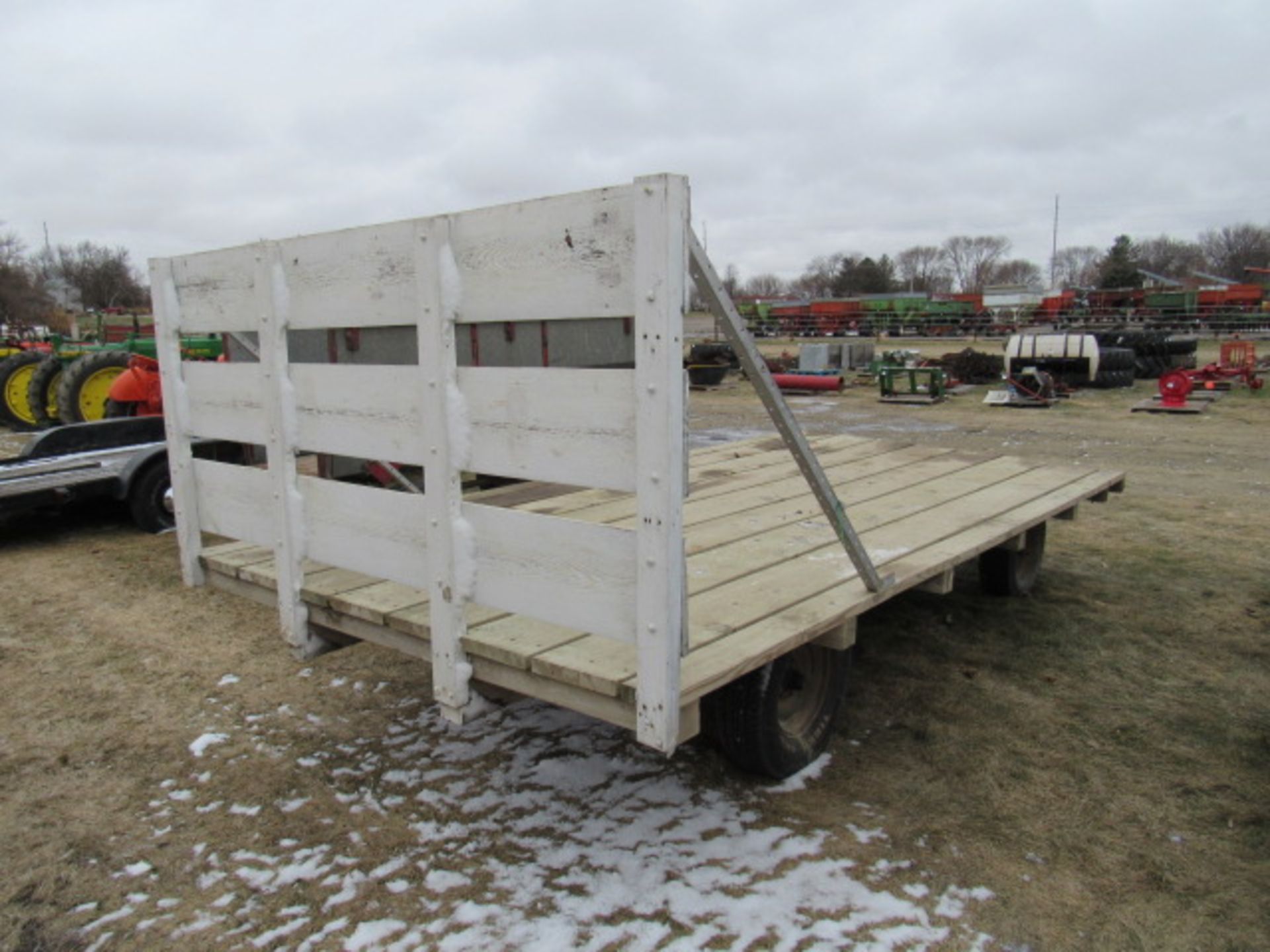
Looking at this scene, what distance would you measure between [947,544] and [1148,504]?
5.27 m

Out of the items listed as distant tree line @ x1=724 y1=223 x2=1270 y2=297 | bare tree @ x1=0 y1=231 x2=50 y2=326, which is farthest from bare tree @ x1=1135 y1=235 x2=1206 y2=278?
A: bare tree @ x1=0 y1=231 x2=50 y2=326

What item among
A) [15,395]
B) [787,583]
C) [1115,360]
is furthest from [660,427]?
[1115,360]

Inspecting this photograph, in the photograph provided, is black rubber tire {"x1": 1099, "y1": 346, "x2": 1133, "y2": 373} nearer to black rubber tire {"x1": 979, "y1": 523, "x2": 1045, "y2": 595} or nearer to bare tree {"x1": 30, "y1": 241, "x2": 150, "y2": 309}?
black rubber tire {"x1": 979, "y1": 523, "x2": 1045, "y2": 595}

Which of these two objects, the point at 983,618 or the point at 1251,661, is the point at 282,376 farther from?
the point at 1251,661

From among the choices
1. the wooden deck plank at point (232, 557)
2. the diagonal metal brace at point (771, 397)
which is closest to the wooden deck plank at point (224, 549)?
the wooden deck plank at point (232, 557)

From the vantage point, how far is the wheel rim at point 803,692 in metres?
3.22

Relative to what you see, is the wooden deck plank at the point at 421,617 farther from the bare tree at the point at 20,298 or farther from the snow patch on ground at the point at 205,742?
the bare tree at the point at 20,298

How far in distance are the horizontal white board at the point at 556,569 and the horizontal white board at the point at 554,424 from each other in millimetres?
122

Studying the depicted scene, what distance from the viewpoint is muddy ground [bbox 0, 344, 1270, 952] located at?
2.45 m

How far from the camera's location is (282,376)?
289 cm

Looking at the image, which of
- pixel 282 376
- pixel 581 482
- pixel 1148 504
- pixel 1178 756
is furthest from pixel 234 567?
pixel 1148 504

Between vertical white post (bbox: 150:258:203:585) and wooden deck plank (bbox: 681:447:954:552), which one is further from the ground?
vertical white post (bbox: 150:258:203:585)

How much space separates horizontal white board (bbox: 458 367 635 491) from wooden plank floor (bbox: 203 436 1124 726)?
0.53 meters

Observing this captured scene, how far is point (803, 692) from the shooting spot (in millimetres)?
3303
